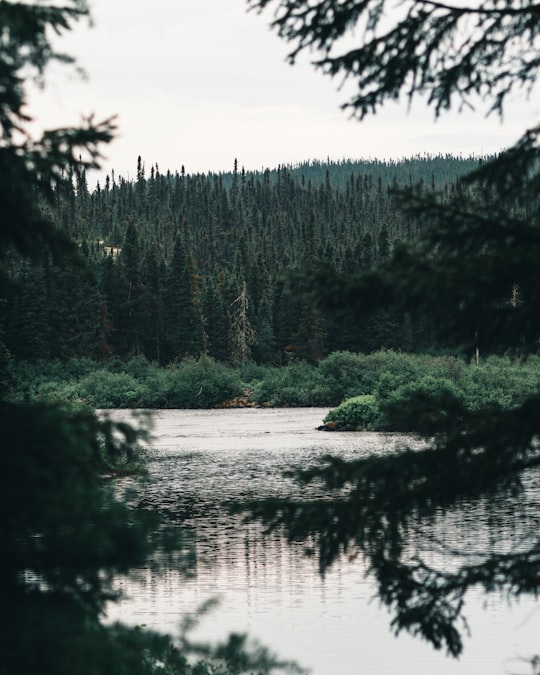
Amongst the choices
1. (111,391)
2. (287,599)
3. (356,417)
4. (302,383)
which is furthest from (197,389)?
(287,599)

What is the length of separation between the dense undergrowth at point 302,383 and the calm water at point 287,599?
1860 cm

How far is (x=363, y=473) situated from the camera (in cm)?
566

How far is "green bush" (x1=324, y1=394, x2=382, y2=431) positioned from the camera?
140 ft

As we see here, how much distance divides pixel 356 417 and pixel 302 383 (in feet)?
48.3

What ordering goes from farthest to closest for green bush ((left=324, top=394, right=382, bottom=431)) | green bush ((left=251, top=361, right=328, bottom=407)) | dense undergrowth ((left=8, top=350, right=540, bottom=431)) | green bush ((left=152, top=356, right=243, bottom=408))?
1. green bush ((left=152, top=356, right=243, bottom=408))
2. green bush ((left=251, top=361, right=328, bottom=407))
3. dense undergrowth ((left=8, top=350, right=540, bottom=431))
4. green bush ((left=324, top=394, right=382, bottom=431))

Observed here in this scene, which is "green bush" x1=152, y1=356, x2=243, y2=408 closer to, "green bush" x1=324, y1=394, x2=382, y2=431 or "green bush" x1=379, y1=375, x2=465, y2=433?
"green bush" x1=324, y1=394, x2=382, y2=431

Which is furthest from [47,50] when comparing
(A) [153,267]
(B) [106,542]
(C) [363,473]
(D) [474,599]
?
(A) [153,267]

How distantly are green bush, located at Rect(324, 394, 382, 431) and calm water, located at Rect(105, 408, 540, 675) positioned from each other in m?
14.3

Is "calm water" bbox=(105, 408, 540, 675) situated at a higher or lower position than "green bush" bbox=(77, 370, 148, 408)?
lower

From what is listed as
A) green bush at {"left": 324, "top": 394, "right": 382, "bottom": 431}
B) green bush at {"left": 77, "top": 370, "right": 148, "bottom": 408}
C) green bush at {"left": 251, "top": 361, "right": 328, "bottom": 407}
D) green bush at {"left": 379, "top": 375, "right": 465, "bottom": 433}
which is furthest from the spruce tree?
green bush at {"left": 77, "top": 370, "right": 148, "bottom": 408}

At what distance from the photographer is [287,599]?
16328 millimetres

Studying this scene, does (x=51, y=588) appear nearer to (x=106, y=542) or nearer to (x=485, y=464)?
(x=106, y=542)

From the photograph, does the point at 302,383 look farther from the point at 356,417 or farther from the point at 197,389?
the point at 356,417

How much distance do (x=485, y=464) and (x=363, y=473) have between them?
2.05 feet
